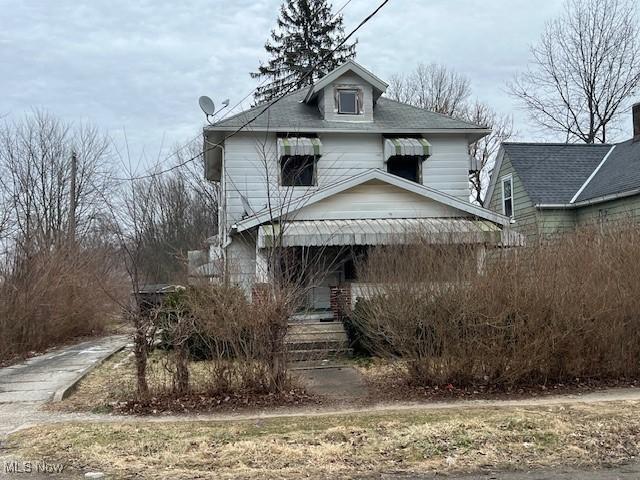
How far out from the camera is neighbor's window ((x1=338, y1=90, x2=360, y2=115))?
17.8 meters

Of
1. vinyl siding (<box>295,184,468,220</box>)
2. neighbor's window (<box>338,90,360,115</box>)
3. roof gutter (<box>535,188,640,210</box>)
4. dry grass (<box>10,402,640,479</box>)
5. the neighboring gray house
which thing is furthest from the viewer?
the neighboring gray house

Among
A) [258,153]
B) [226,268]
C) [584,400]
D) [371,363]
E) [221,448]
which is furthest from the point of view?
[258,153]

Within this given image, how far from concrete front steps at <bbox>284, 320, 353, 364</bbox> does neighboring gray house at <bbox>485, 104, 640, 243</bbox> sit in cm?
816

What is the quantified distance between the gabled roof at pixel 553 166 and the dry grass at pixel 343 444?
13.8 m

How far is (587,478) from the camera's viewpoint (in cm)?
531

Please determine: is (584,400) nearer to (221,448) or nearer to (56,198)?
(221,448)

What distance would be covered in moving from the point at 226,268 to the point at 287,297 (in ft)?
4.81

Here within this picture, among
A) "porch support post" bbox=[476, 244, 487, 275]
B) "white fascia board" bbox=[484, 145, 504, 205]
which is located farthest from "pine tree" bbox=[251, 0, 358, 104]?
"porch support post" bbox=[476, 244, 487, 275]

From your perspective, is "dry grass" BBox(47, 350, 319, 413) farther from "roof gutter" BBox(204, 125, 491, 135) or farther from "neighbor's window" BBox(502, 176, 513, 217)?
"neighbor's window" BBox(502, 176, 513, 217)

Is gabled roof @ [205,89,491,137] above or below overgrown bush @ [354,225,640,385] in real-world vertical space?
above

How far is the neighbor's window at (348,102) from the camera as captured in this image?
701 inches

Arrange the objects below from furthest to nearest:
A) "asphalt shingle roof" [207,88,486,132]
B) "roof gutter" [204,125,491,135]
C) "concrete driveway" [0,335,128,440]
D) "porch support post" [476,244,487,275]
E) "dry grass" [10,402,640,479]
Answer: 1. "asphalt shingle roof" [207,88,486,132]
2. "roof gutter" [204,125,491,135]
3. "porch support post" [476,244,487,275]
4. "concrete driveway" [0,335,128,440]
5. "dry grass" [10,402,640,479]

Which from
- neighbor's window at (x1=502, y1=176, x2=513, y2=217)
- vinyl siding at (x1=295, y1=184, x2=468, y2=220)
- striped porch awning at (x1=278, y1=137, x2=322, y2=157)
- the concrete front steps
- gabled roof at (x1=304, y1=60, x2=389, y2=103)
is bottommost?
the concrete front steps

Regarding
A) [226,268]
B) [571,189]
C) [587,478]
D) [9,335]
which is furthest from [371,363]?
[571,189]
